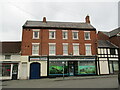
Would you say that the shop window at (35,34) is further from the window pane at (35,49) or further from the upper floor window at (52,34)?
the upper floor window at (52,34)

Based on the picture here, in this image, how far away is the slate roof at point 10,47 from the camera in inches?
855

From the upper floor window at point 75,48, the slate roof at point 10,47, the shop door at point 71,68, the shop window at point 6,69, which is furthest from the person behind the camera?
the upper floor window at point 75,48

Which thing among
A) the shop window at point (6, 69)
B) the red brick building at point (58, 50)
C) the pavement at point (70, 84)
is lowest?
the pavement at point (70, 84)

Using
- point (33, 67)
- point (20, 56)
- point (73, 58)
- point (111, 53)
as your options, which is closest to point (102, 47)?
point (111, 53)

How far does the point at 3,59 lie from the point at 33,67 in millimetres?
5064

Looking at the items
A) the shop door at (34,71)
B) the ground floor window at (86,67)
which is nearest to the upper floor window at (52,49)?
the shop door at (34,71)

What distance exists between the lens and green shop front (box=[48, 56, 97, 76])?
72.0 feet

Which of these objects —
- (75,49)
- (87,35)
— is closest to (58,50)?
(75,49)

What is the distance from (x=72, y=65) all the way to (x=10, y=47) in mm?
11546

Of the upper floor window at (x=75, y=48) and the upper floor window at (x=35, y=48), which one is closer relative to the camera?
the upper floor window at (x=35, y=48)

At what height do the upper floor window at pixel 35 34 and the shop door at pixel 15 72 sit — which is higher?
the upper floor window at pixel 35 34

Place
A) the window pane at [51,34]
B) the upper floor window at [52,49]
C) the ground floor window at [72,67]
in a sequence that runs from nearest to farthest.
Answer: the ground floor window at [72,67]
the upper floor window at [52,49]
the window pane at [51,34]

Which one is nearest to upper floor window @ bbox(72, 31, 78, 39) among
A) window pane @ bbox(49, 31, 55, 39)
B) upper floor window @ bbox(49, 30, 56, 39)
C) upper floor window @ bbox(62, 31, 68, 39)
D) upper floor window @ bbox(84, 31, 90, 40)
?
upper floor window @ bbox(62, 31, 68, 39)

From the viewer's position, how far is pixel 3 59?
21188mm
